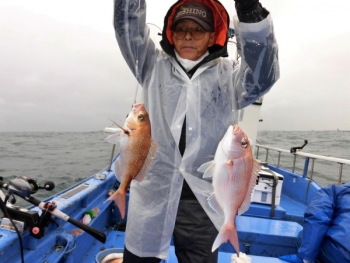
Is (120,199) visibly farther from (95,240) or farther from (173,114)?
(95,240)

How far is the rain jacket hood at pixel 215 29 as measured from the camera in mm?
2086

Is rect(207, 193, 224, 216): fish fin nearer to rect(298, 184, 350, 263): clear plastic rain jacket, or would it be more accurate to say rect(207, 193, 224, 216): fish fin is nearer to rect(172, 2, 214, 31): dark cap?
rect(172, 2, 214, 31): dark cap

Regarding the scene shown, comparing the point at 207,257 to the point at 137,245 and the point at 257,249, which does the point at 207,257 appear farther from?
the point at 257,249

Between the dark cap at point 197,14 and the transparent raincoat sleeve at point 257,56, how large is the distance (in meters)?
0.23

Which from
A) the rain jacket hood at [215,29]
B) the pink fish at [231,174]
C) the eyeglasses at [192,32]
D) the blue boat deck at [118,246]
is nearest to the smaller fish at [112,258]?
the blue boat deck at [118,246]

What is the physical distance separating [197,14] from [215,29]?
0.94 feet

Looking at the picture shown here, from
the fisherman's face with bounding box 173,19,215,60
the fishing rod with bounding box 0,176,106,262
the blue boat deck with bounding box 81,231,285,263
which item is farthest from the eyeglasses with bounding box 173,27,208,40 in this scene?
the blue boat deck with bounding box 81,231,285,263

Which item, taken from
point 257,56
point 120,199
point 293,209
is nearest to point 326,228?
point 257,56

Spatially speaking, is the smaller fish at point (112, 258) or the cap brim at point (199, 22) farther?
the smaller fish at point (112, 258)

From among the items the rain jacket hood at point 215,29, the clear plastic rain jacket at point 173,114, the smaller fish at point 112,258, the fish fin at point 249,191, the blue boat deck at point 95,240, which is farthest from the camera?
the smaller fish at point 112,258

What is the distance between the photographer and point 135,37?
1.91 metres

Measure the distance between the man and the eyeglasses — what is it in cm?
223

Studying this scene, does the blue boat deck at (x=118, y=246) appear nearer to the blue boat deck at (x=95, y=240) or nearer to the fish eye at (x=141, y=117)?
the blue boat deck at (x=95, y=240)

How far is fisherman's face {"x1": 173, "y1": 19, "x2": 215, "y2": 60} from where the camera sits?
202cm
